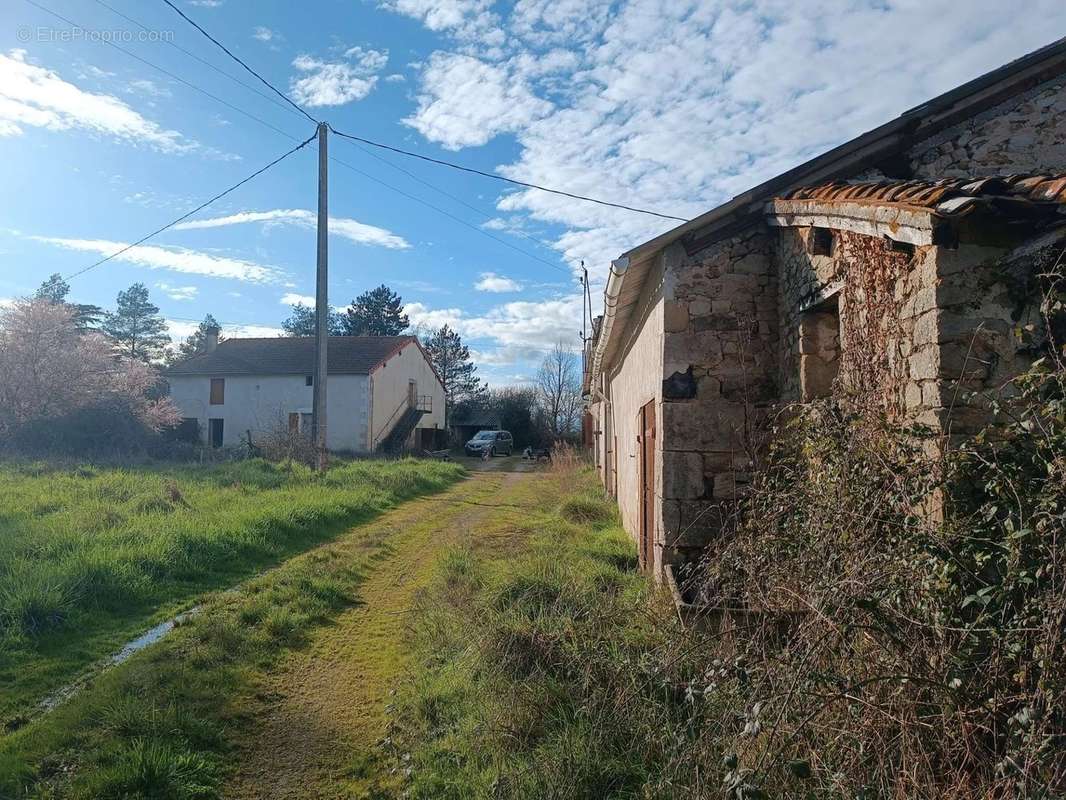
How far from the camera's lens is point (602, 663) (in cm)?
401

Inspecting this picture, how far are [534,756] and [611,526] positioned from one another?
712cm

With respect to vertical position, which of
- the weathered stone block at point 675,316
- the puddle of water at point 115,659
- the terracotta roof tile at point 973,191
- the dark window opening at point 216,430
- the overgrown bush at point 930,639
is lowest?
the puddle of water at point 115,659

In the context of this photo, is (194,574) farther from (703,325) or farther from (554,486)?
(554,486)

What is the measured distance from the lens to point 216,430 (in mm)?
31516

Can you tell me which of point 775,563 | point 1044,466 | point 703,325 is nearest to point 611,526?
point 703,325

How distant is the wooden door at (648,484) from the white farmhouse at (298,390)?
22.9 metres

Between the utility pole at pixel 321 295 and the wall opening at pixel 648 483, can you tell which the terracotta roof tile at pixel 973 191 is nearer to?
the wall opening at pixel 648 483

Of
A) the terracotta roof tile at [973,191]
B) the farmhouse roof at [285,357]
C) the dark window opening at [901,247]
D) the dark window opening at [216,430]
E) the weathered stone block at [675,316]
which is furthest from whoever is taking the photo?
the dark window opening at [216,430]

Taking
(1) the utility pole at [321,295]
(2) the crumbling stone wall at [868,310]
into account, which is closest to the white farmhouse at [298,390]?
(1) the utility pole at [321,295]

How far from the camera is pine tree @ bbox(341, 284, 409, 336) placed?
1996 inches

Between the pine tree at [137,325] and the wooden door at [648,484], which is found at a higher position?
the pine tree at [137,325]

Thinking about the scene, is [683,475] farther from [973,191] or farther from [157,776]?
[157,776]

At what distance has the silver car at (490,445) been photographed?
35250 millimetres

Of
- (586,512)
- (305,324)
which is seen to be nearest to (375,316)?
(305,324)
